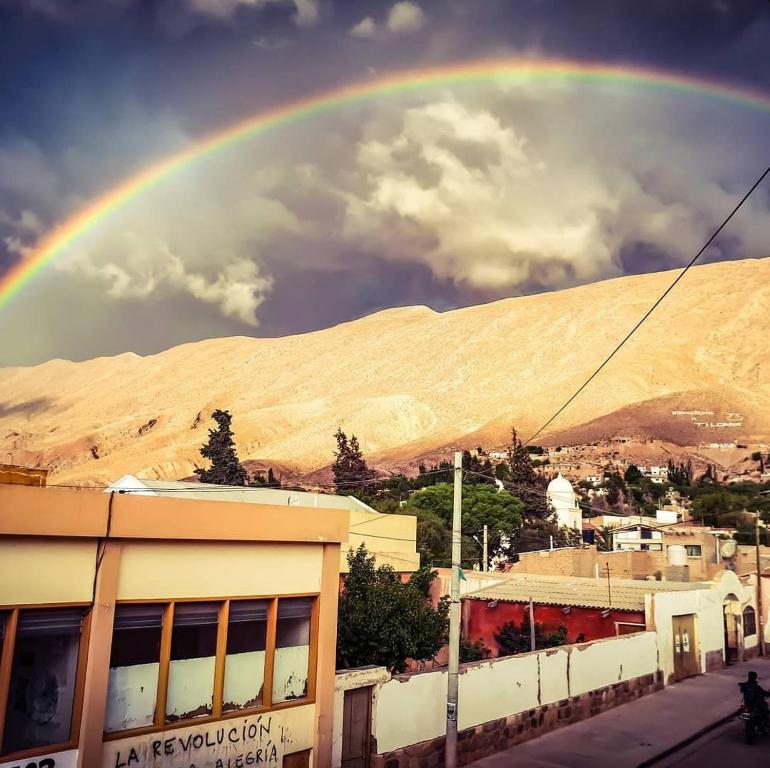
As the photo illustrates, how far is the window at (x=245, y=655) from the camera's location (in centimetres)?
1068

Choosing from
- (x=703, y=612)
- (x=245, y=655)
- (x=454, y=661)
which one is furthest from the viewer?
(x=703, y=612)

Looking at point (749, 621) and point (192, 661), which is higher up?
point (192, 661)

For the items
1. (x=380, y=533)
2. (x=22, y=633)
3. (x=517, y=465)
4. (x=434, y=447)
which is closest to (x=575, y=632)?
(x=380, y=533)

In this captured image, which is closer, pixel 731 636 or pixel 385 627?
pixel 385 627

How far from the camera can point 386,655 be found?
2075cm

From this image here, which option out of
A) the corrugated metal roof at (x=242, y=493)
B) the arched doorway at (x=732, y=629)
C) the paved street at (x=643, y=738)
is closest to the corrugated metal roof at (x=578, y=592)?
the arched doorway at (x=732, y=629)

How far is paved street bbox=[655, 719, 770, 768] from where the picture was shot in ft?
50.0

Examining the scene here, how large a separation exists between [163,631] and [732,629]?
26226mm

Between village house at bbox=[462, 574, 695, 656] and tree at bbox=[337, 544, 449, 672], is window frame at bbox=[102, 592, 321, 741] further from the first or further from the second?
village house at bbox=[462, 574, 695, 656]

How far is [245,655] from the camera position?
1087 centimetres

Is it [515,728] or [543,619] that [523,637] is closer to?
[543,619]

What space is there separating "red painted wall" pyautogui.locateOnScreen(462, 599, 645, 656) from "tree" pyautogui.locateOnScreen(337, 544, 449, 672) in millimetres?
6566

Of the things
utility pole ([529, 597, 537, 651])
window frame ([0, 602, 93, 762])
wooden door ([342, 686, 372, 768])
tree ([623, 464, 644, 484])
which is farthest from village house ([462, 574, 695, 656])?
tree ([623, 464, 644, 484])

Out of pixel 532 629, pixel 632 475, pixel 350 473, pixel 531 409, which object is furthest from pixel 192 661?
pixel 531 409
